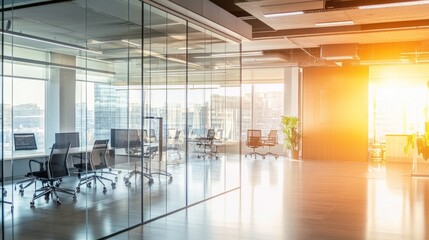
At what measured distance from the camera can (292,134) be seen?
14.3m

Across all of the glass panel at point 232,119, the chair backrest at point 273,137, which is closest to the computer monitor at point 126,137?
→ the glass panel at point 232,119

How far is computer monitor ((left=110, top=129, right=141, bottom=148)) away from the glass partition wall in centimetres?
2

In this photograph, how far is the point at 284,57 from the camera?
1250 centimetres

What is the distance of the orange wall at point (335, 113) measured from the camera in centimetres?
1395

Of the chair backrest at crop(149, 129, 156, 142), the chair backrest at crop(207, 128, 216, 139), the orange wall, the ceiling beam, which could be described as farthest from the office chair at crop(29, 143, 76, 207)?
the orange wall

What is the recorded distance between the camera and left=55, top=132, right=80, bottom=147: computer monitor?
6695 mm

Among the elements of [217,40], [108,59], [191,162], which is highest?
[217,40]

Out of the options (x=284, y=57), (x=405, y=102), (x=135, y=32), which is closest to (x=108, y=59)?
(x=135, y=32)

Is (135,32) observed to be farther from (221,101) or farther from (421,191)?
(421,191)

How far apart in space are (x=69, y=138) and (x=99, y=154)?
29.4 inches

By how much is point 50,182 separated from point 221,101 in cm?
330

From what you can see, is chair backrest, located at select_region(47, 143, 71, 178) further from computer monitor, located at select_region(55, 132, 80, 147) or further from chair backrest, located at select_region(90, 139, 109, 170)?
chair backrest, located at select_region(90, 139, 109, 170)

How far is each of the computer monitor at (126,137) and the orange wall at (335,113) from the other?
31.2 feet

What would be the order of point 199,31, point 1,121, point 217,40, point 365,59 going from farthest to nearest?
point 365,59
point 217,40
point 199,31
point 1,121
